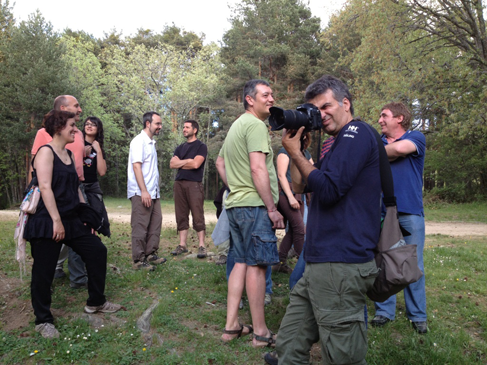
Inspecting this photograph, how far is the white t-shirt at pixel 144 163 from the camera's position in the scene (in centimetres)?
568

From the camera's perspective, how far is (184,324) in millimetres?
3900

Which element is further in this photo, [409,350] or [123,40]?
[123,40]

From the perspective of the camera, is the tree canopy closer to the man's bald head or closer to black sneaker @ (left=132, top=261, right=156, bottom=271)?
black sneaker @ (left=132, top=261, right=156, bottom=271)

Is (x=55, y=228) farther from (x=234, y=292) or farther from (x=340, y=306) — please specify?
(x=340, y=306)

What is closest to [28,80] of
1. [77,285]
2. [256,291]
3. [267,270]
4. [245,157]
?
[77,285]

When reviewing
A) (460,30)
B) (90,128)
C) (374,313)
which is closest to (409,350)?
(374,313)

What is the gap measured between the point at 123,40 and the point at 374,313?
42817 millimetres

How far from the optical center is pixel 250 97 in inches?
142

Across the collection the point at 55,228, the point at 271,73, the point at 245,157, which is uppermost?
the point at 271,73

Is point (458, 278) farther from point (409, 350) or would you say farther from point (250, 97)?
point (250, 97)

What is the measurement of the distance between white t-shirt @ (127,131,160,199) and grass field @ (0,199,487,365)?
117 centimetres

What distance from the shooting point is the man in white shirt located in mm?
5617

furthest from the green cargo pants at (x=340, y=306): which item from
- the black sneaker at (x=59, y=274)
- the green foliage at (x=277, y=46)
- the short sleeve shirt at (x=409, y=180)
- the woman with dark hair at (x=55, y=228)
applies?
the green foliage at (x=277, y=46)

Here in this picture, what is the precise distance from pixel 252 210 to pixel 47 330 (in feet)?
7.32
